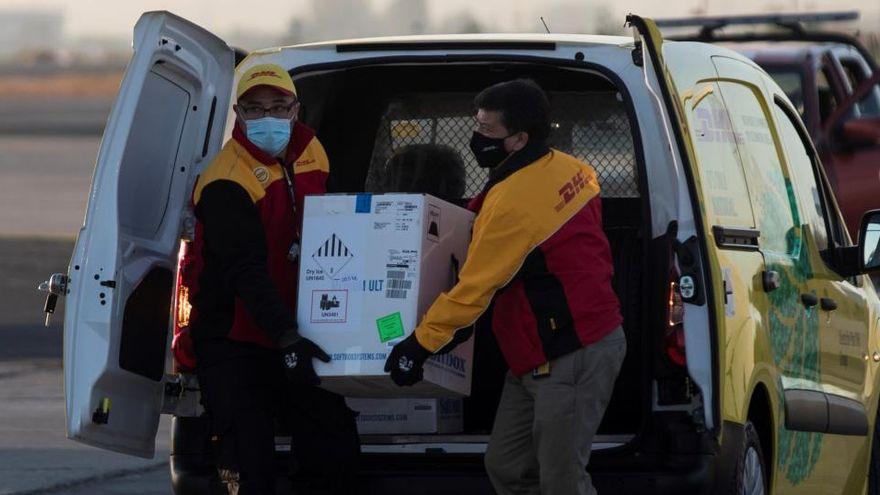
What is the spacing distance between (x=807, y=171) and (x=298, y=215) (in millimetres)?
2053

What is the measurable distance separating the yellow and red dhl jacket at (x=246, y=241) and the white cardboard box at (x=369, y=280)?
4.9 inches

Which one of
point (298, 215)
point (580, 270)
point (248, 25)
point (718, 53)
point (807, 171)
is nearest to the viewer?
point (580, 270)

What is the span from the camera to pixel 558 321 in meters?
5.77

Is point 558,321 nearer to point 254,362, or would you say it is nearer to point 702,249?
point 702,249

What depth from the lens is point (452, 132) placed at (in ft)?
24.4

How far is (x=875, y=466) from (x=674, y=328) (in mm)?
2084

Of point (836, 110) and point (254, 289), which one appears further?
point (836, 110)

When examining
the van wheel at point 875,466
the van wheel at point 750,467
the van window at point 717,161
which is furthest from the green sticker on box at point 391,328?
the van wheel at point 875,466

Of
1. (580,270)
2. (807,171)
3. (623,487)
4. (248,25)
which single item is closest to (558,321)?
(580,270)

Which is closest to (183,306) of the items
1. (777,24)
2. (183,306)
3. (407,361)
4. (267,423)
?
(183,306)

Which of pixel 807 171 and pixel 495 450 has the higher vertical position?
pixel 807 171

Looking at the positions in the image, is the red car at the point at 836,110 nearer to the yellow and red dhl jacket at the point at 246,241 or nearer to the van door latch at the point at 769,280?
the van door latch at the point at 769,280

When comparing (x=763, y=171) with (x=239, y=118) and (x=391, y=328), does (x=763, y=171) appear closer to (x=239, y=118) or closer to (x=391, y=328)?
(x=391, y=328)

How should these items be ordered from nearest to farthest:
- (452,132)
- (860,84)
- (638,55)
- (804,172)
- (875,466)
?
(638,55) < (804,172) < (452,132) < (875,466) < (860,84)
